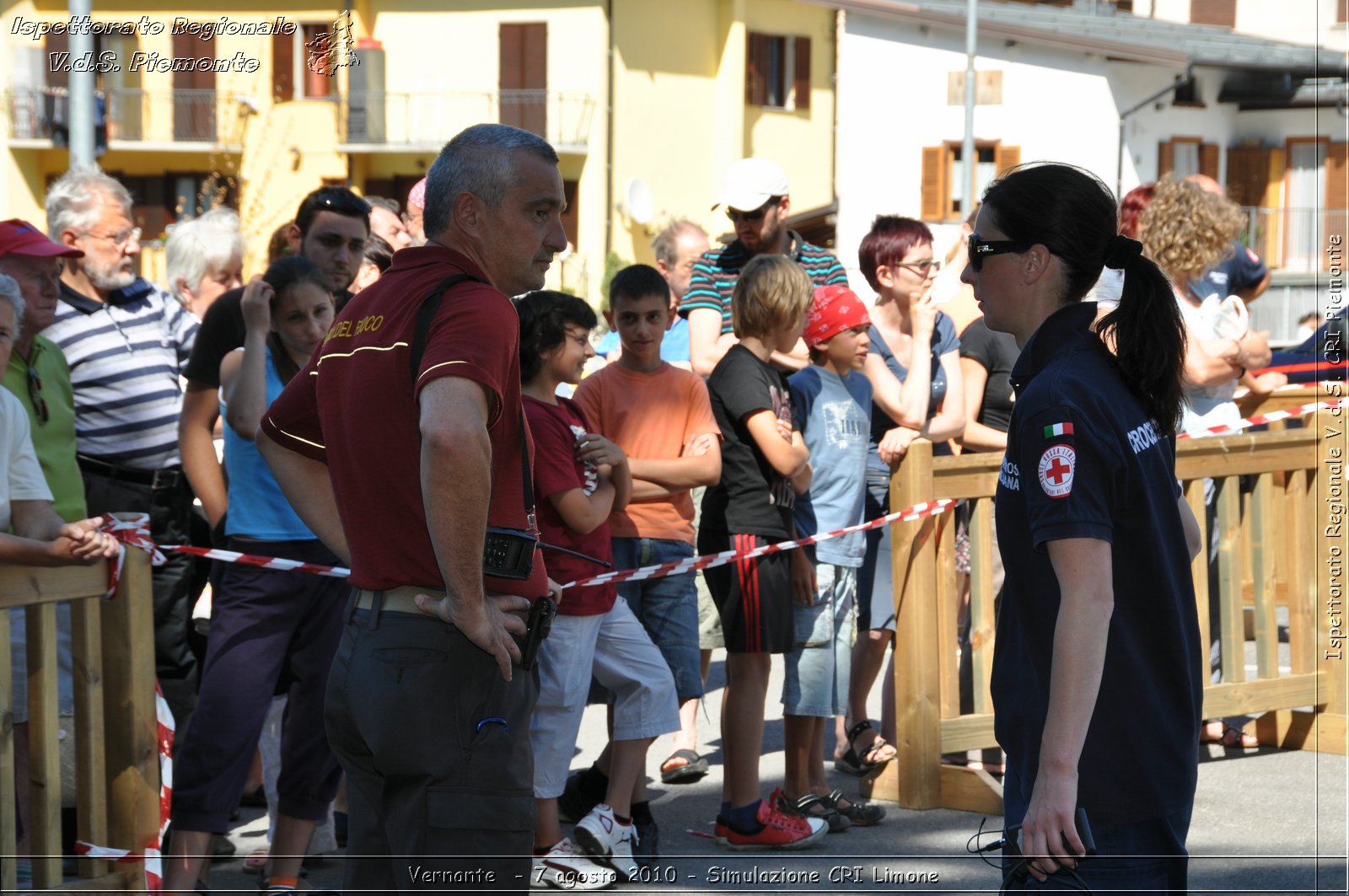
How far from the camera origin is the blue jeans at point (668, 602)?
557 cm

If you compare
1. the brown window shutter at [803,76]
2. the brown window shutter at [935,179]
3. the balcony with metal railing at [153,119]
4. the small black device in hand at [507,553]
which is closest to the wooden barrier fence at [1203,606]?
the small black device in hand at [507,553]

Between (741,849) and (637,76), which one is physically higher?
(637,76)

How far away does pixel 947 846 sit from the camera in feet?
17.6

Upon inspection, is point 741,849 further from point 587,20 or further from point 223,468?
point 587,20

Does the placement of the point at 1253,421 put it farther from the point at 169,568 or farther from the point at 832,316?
the point at 169,568

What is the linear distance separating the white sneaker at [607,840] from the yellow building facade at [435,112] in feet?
95.2

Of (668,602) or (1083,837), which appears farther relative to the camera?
(668,602)

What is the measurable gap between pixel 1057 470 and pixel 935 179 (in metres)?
35.0

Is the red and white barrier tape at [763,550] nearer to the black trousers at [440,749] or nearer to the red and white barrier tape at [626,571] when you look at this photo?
the red and white barrier tape at [626,571]

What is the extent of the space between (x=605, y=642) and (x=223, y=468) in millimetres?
1535

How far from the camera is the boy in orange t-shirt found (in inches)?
213

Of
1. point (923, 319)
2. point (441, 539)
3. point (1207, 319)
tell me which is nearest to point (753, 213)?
point (923, 319)

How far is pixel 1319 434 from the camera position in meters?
6.66

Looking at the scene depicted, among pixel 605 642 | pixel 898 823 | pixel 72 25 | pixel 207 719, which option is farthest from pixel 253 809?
pixel 72 25
